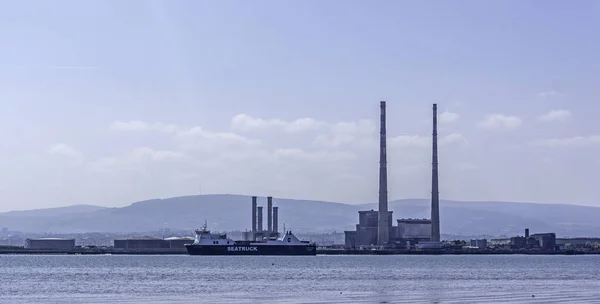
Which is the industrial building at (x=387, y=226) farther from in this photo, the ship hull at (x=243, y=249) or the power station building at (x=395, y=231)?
the ship hull at (x=243, y=249)

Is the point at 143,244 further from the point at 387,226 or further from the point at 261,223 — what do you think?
the point at 387,226

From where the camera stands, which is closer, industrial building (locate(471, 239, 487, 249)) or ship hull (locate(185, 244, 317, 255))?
ship hull (locate(185, 244, 317, 255))

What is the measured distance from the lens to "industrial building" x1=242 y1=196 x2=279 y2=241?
175 meters

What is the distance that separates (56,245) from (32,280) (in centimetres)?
10657

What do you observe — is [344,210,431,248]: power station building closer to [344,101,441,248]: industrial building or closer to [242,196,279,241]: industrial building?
[344,101,441,248]: industrial building

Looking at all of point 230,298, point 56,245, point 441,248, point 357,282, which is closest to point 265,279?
point 357,282

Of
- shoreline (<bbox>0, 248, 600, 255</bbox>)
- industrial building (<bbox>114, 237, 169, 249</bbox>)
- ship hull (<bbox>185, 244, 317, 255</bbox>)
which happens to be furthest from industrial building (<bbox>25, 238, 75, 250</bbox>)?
ship hull (<bbox>185, 244, 317, 255</bbox>)

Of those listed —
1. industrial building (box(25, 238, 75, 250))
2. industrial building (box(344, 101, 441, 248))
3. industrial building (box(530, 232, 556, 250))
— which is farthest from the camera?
industrial building (box(530, 232, 556, 250))

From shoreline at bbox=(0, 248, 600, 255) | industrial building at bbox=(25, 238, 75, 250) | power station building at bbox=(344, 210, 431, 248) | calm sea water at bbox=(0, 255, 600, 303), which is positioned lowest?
calm sea water at bbox=(0, 255, 600, 303)

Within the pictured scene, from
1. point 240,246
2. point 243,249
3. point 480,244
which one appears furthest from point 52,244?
point 480,244

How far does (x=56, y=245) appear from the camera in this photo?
592 ft

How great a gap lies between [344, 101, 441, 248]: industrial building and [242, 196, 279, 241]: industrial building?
12.7 meters

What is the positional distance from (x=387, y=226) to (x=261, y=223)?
101ft

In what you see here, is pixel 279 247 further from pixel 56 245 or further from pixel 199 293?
pixel 199 293
